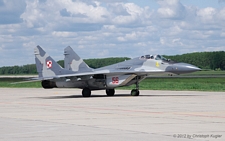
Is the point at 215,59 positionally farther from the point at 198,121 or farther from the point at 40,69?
the point at 198,121

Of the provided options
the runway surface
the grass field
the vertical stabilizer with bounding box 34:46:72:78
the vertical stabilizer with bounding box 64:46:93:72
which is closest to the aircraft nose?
the vertical stabilizer with bounding box 64:46:93:72

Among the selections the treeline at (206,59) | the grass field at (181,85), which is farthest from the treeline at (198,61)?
the grass field at (181,85)

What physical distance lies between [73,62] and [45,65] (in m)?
1.71

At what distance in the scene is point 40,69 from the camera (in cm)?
3256

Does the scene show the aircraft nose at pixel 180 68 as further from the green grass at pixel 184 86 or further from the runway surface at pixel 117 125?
the green grass at pixel 184 86

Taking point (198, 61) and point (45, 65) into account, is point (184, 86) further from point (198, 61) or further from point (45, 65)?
point (198, 61)

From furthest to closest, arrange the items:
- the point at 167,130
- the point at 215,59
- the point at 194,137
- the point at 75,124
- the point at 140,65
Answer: the point at 215,59
the point at 140,65
the point at 75,124
the point at 167,130
the point at 194,137

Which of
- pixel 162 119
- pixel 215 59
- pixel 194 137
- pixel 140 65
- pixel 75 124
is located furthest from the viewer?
pixel 215 59

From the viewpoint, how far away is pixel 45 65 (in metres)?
32.3

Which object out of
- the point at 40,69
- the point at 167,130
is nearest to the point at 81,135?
the point at 167,130

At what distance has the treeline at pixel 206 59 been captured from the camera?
126 metres

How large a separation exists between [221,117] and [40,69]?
1780 centimetres

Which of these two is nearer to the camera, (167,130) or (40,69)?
(167,130)

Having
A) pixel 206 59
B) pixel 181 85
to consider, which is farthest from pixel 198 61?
pixel 181 85
